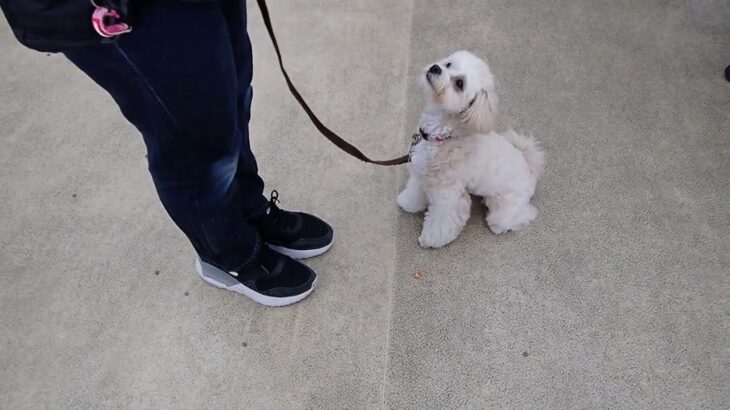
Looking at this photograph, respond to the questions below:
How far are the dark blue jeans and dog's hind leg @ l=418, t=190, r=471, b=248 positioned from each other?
495 mm

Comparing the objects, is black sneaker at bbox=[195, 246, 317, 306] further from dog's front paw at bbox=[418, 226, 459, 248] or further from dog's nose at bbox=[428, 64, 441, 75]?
dog's nose at bbox=[428, 64, 441, 75]

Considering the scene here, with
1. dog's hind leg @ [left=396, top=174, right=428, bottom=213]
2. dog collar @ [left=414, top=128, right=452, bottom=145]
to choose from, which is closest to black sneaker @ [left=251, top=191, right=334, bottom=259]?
dog's hind leg @ [left=396, top=174, right=428, bottom=213]

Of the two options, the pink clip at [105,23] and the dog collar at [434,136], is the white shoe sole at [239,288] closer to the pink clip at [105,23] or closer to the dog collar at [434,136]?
the dog collar at [434,136]

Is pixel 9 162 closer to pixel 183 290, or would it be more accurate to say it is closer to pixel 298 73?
pixel 183 290

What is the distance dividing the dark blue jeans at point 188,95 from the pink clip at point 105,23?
2 cm

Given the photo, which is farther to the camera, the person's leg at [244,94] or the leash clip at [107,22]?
the person's leg at [244,94]

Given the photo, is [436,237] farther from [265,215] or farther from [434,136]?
[265,215]

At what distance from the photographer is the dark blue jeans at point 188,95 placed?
0.66 metres

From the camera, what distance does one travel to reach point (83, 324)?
1213mm

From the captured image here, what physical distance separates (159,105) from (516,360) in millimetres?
913

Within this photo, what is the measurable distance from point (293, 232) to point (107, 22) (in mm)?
718

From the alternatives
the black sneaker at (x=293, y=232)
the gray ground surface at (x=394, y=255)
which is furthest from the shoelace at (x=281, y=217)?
the gray ground surface at (x=394, y=255)

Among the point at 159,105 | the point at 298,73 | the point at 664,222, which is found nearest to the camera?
the point at 159,105

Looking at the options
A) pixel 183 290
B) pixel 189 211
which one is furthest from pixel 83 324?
pixel 189 211
